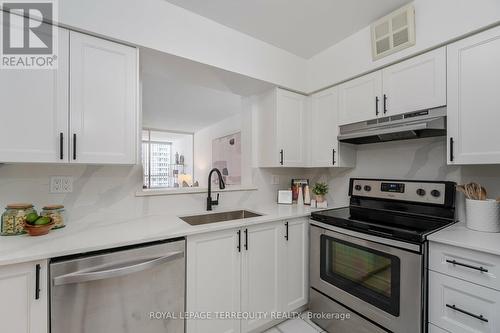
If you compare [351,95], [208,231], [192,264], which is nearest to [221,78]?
[351,95]

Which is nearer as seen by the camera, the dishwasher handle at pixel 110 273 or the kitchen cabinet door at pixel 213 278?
the dishwasher handle at pixel 110 273

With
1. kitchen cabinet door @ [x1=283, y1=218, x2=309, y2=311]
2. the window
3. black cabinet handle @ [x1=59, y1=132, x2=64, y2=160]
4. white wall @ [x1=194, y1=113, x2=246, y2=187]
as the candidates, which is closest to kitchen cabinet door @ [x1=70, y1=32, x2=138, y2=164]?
black cabinet handle @ [x1=59, y1=132, x2=64, y2=160]

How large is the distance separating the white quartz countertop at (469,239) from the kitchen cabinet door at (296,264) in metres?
0.92

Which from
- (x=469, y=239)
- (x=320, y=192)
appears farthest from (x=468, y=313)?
(x=320, y=192)

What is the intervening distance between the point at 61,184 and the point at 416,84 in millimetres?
2673

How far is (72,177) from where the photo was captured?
1.57m

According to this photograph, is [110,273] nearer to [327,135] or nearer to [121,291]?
[121,291]

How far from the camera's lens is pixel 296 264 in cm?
193

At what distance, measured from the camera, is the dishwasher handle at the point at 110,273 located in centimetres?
105

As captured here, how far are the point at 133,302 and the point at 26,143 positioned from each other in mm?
1061

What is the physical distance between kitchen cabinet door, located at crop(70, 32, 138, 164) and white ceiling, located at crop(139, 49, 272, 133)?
241mm

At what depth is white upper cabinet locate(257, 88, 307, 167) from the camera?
224 cm

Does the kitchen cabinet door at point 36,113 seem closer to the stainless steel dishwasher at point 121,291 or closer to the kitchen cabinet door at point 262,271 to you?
the stainless steel dishwasher at point 121,291

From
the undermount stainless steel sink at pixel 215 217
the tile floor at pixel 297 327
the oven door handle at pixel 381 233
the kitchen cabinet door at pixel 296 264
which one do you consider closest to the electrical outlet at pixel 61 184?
the undermount stainless steel sink at pixel 215 217
